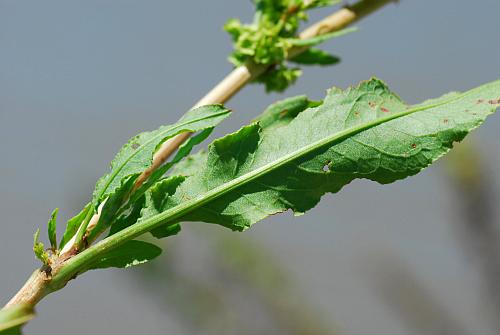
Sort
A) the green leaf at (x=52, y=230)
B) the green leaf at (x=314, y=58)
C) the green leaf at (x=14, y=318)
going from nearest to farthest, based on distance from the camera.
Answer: the green leaf at (x=14, y=318), the green leaf at (x=52, y=230), the green leaf at (x=314, y=58)

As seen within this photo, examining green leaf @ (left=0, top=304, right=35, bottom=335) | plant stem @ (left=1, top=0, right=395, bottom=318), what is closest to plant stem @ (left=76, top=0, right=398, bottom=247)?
plant stem @ (left=1, top=0, right=395, bottom=318)

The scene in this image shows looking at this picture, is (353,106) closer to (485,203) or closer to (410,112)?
(410,112)

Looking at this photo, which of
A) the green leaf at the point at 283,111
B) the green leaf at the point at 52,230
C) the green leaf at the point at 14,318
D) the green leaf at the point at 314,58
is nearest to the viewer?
the green leaf at the point at 14,318

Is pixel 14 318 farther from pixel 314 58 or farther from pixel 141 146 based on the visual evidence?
pixel 314 58

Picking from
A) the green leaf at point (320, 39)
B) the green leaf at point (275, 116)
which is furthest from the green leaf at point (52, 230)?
the green leaf at point (320, 39)

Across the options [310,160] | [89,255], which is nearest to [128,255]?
[89,255]

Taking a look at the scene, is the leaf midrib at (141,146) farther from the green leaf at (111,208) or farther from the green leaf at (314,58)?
the green leaf at (314,58)

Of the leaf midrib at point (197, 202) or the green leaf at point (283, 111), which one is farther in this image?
the green leaf at point (283, 111)
